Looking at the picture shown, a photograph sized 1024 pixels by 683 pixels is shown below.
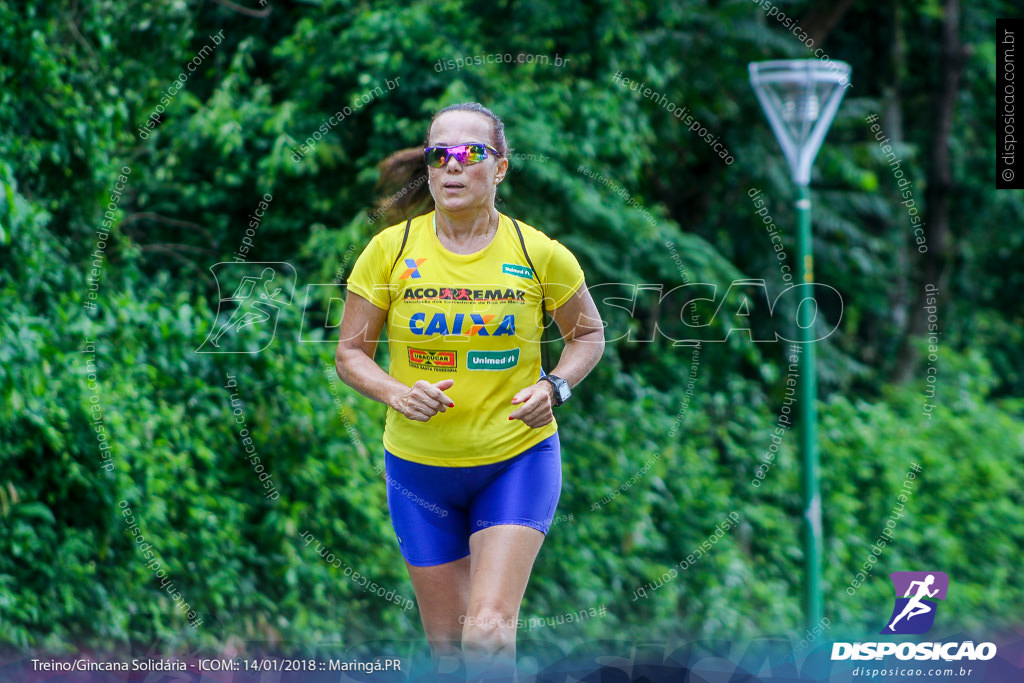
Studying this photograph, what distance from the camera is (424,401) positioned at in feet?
8.45

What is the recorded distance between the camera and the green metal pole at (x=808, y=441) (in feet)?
18.9

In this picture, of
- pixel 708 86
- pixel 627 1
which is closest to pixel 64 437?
pixel 627 1

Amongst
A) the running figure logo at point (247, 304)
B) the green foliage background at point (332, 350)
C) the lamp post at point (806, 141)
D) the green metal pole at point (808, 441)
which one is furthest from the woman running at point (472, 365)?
the lamp post at point (806, 141)

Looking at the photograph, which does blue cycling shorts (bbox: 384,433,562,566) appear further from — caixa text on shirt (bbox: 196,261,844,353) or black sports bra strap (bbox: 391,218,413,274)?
black sports bra strap (bbox: 391,218,413,274)

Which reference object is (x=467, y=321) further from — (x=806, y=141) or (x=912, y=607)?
(x=806, y=141)

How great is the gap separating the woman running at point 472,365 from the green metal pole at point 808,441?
3.05 metres

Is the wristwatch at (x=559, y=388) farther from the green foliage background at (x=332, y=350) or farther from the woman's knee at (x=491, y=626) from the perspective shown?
the green foliage background at (x=332, y=350)

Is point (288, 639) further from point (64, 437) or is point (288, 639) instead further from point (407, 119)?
point (407, 119)

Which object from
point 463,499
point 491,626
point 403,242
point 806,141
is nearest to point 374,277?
point 403,242

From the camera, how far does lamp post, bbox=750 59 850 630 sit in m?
5.82

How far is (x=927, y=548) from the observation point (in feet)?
27.4

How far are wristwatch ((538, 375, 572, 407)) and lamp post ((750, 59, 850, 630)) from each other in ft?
10.8

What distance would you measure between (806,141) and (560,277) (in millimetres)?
3661

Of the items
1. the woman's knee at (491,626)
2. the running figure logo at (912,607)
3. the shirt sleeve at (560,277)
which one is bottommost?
the running figure logo at (912,607)
